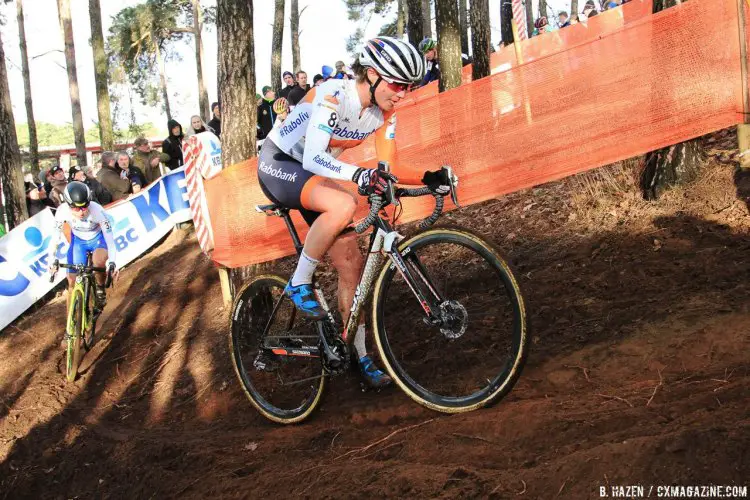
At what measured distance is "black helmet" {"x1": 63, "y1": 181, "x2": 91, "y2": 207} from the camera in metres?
8.26

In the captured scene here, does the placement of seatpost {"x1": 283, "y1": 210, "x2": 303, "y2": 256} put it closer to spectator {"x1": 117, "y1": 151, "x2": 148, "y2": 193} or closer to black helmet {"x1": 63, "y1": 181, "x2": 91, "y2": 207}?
black helmet {"x1": 63, "y1": 181, "x2": 91, "y2": 207}

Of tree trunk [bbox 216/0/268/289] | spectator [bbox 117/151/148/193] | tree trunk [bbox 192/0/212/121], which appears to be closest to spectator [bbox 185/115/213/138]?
spectator [bbox 117/151/148/193]

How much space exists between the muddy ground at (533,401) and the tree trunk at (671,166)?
0.11m

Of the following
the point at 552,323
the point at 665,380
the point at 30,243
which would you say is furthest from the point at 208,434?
the point at 30,243

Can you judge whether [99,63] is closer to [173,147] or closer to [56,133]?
[173,147]

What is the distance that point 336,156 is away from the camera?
4.29 m

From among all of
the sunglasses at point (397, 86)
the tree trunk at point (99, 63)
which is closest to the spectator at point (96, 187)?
the tree trunk at point (99, 63)

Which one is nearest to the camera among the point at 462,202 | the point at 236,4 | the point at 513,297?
the point at 513,297

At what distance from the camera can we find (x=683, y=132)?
224 inches

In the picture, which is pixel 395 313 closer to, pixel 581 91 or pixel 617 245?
pixel 617 245

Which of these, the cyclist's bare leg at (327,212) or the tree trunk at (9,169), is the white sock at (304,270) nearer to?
the cyclist's bare leg at (327,212)

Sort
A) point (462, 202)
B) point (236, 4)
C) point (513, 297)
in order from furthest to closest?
point (236, 4) → point (462, 202) → point (513, 297)

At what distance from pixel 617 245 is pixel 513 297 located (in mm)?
2410

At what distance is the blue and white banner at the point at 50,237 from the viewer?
10742 millimetres
